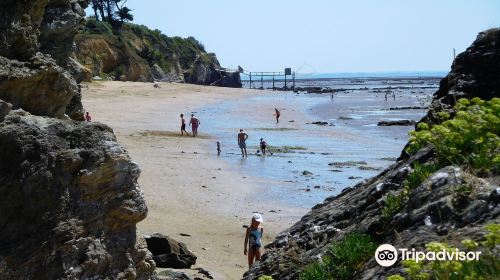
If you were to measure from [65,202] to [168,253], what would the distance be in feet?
13.6

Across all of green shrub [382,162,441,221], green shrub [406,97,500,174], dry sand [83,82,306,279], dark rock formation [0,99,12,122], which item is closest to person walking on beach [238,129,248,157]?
dry sand [83,82,306,279]

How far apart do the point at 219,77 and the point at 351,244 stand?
352ft

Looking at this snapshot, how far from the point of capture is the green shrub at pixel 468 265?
128 inches

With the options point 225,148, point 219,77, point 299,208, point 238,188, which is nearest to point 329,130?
point 225,148

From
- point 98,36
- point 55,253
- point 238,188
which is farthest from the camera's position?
point 98,36

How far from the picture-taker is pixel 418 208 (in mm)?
4625

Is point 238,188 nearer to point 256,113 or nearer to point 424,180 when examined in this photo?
point 424,180

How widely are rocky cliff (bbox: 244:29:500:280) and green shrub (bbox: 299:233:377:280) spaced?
2.4 inches

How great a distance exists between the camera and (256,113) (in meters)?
54.8

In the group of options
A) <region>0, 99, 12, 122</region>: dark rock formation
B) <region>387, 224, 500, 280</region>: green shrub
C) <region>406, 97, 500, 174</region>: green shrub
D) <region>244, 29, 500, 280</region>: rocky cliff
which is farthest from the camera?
<region>0, 99, 12, 122</region>: dark rock formation

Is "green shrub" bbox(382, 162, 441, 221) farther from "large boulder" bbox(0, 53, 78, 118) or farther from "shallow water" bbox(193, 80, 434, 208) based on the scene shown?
"shallow water" bbox(193, 80, 434, 208)

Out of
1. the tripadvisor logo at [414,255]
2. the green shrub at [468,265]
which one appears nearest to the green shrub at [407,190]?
the tripadvisor logo at [414,255]

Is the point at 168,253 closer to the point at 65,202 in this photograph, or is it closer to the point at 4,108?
the point at 65,202

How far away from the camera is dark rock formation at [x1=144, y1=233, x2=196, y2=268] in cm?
991
